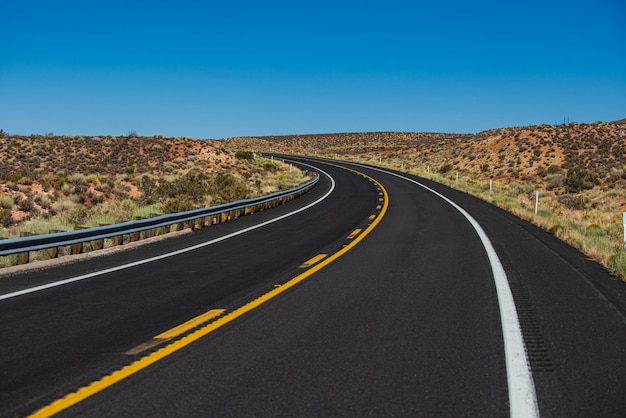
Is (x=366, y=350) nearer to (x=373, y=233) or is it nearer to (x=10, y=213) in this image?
(x=373, y=233)

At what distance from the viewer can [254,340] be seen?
5.04 m

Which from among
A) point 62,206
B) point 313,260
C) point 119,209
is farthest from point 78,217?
point 313,260

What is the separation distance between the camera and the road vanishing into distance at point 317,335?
370 cm

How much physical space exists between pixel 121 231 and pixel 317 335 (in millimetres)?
8040

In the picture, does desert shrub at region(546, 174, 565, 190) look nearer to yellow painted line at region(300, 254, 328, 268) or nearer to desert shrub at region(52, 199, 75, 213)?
desert shrub at region(52, 199, 75, 213)

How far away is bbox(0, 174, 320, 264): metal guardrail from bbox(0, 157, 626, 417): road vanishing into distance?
0.63 m

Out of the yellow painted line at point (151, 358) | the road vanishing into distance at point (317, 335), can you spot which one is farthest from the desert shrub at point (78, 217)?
the yellow painted line at point (151, 358)

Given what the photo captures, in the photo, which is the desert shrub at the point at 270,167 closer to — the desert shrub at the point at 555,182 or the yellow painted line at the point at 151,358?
the desert shrub at the point at 555,182

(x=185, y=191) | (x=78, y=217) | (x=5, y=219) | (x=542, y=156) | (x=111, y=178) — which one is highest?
(x=542, y=156)

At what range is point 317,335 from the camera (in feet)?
17.1

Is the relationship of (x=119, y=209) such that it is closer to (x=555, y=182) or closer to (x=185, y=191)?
(x=185, y=191)

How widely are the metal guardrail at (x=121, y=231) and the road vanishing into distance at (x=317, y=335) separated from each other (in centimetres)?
63

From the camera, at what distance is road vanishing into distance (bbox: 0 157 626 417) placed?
146 inches

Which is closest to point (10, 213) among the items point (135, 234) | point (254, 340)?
point (135, 234)
